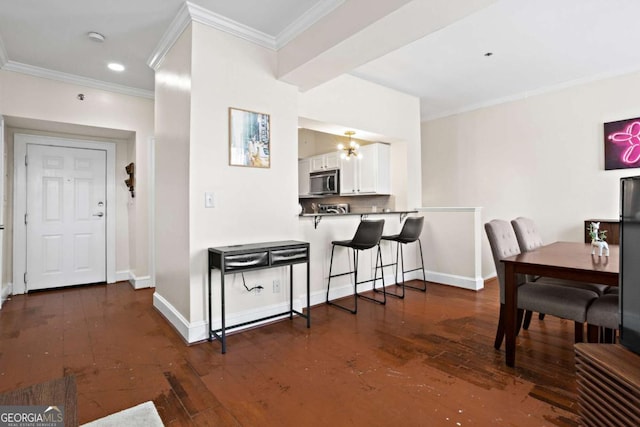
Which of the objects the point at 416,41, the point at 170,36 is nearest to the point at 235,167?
the point at 170,36

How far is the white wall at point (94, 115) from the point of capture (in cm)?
355

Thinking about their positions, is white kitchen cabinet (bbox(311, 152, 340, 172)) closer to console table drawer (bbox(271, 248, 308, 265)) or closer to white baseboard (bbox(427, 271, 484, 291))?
white baseboard (bbox(427, 271, 484, 291))

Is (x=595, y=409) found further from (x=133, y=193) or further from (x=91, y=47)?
(x=133, y=193)

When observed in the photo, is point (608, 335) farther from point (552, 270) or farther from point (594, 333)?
point (552, 270)

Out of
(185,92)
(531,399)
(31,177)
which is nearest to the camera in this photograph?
(531,399)

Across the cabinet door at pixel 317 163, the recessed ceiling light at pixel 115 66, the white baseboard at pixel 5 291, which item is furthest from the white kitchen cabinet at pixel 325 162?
the white baseboard at pixel 5 291

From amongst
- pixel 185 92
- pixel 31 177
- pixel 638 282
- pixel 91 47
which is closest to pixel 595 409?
pixel 638 282

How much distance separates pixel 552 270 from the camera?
2.04 meters

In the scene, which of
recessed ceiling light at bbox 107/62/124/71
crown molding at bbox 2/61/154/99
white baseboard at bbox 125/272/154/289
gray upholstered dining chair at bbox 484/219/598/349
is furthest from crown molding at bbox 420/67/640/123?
white baseboard at bbox 125/272/154/289

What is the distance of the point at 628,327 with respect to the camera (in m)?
1.11

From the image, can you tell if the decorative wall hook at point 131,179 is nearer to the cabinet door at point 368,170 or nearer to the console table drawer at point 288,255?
the console table drawer at point 288,255

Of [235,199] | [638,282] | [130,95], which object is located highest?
[130,95]

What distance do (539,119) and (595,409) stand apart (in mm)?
4517

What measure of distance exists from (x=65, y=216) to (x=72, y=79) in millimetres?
1760
